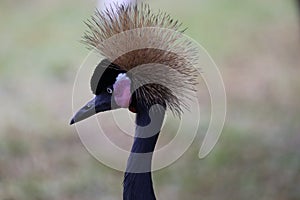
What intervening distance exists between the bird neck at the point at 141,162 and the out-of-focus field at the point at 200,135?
1.43 meters

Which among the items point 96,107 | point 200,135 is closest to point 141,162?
point 96,107

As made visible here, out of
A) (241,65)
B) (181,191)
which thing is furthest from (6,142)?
(241,65)

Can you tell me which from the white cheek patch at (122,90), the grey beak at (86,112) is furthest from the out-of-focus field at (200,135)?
the white cheek patch at (122,90)

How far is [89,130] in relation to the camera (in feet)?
14.5

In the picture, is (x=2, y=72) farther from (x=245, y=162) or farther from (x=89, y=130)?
(x=245, y=162)

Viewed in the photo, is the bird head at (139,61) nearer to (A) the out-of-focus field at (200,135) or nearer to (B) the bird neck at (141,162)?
(B) the bird neck at (141,162)

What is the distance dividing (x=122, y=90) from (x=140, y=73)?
0.06 meters

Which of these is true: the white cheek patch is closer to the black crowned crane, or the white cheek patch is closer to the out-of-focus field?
the black crowned crane

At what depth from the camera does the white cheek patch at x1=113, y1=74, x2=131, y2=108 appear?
1857mm

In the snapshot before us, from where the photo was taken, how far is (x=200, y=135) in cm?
428

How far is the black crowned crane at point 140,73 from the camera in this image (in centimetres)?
187

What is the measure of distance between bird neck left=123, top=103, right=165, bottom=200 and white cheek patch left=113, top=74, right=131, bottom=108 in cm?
6

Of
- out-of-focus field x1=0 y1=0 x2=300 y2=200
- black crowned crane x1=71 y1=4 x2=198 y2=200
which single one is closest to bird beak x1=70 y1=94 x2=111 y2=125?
black crowned crane x1=71 y1=4 x2=198 y2=200

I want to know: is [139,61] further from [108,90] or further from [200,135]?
[200,135]
